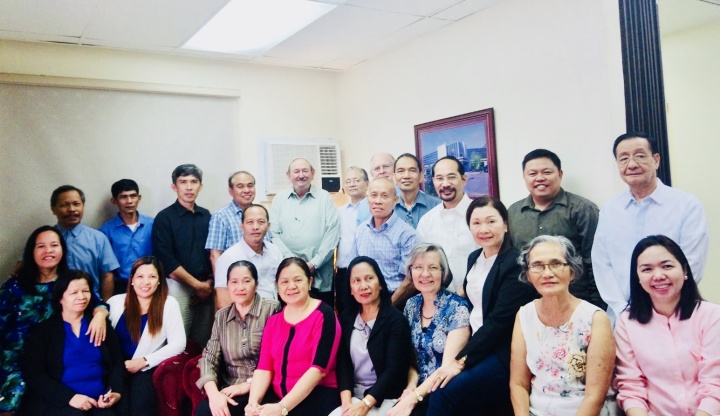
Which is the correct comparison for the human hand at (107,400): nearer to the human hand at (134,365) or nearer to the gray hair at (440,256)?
the human hand at (134,365)

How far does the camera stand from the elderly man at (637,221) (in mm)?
2559

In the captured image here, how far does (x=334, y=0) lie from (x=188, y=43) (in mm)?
1465

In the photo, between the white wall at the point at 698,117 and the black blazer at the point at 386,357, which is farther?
the white wall at the point at 698,117

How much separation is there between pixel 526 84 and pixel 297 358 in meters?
2.24

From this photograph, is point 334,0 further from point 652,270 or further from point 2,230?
point 2,230

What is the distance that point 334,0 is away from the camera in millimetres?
3510

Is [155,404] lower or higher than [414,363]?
lower

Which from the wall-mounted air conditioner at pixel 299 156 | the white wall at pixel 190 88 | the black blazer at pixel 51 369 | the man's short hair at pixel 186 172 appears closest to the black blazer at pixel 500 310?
the black blazer at pixel 51 369

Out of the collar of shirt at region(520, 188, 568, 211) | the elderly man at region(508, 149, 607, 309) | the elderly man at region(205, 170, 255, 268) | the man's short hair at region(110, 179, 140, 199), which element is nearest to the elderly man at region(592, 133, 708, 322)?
the elderly man at region(508, 149, 607, 309)

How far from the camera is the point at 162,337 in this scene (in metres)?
3.29

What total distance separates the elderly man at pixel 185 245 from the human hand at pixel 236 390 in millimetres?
1168

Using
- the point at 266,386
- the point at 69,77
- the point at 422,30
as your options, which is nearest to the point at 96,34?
the point at 69,77

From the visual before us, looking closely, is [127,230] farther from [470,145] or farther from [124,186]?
[470,145]

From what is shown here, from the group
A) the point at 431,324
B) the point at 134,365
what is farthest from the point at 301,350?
the point at 134,365
